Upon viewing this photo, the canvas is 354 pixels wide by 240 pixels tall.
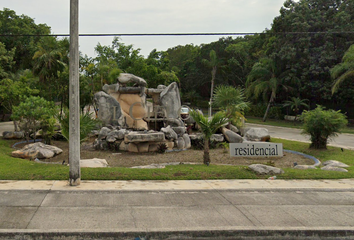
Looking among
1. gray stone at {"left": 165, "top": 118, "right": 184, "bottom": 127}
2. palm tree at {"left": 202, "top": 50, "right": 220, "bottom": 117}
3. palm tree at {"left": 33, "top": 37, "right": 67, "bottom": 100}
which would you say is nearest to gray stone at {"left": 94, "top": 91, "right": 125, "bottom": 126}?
gray stone at {"left": 165, "top": 118, "right": 184, "bottom": 127}

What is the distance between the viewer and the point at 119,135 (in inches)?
631

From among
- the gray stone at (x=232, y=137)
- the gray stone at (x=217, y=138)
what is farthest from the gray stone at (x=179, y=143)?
the gray stone at (x=232, y=137)

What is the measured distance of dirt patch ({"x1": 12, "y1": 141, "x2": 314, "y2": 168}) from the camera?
1382cm

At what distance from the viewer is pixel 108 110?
1839 centimetres

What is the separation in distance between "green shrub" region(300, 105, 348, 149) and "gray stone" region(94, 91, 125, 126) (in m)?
9.54

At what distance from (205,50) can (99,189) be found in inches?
1796

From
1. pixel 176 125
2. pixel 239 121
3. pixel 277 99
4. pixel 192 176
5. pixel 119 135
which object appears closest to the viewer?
pixel 192 176

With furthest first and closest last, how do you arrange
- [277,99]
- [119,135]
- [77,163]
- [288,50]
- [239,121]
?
[277,99]
[288,50]
[239,121]
[119,135]
[77,163]

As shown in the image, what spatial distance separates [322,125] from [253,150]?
551 centimetres

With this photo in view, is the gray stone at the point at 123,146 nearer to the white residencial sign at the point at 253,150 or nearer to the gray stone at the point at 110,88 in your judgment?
the gray stone at the point at 110,88

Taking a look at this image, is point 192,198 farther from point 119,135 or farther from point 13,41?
point 13,41

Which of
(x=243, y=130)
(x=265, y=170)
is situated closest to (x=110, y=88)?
(x=243, y=130)

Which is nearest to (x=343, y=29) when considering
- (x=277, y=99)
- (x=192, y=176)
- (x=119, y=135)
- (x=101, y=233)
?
(x=277, y=99)

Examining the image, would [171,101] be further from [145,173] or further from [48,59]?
[48,59]
